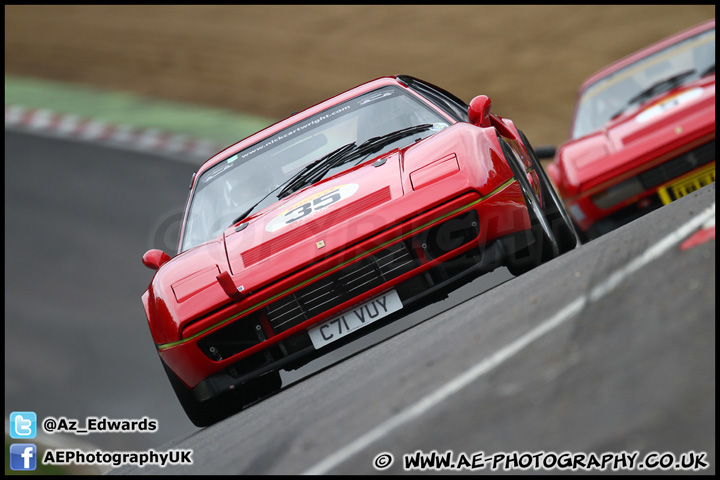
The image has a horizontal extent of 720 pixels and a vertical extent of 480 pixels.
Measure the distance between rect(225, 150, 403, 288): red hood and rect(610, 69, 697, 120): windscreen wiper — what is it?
3.29 meters

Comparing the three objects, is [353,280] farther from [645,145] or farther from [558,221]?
[645,145]

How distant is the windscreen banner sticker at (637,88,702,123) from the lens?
22.0ft

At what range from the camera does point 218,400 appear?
5.02m

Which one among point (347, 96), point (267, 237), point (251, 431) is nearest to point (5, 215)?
point (347, 96)

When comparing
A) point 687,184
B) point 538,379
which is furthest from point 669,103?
point 538,379

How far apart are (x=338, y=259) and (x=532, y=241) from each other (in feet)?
3.32

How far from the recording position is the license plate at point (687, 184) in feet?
20.9

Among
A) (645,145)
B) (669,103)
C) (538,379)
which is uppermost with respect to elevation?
(669,103)

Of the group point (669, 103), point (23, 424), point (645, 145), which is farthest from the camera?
point (669, 103)

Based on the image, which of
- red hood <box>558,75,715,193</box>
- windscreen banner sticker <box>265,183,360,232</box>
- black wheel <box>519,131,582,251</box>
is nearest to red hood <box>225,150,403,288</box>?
windscreen banner sticker <box>265,183,360,232</box>

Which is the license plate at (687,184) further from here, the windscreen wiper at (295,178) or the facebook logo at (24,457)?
the facebook logo at (24,457)

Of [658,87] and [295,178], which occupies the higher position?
[658,87]

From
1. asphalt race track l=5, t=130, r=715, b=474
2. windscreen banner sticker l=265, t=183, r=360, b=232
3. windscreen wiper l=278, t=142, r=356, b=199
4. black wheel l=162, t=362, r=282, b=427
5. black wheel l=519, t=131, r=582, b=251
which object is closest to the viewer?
asphalt race track l=5, t=130, r=715, b=474

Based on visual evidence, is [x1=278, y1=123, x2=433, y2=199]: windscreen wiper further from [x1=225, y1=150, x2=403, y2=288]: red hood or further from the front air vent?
the front air vent
